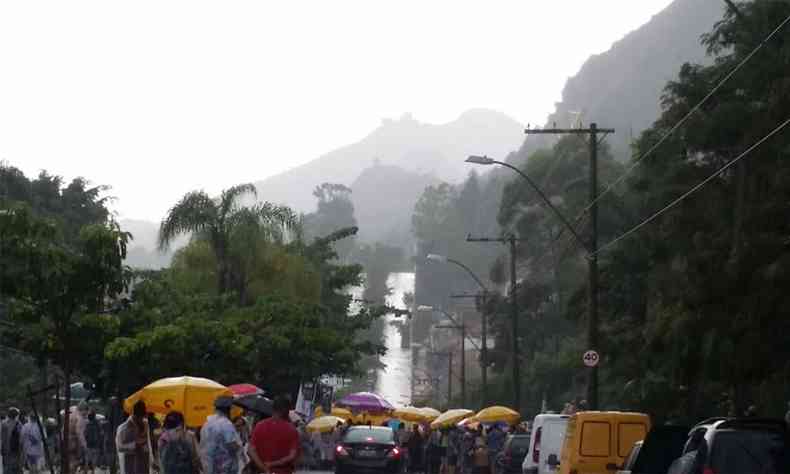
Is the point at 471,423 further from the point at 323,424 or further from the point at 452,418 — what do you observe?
the point at 452,418

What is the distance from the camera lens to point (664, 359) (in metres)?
41.1

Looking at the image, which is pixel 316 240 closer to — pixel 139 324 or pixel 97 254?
pixel 139 324

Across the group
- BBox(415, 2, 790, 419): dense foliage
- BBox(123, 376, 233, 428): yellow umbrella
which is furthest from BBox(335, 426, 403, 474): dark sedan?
BBox(123, 376, 233, 428): yellow umbrella

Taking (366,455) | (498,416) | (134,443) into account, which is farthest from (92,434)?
(498,416)

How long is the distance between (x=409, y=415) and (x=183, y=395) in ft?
140

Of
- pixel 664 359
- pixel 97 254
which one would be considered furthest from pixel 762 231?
pixel 97 254

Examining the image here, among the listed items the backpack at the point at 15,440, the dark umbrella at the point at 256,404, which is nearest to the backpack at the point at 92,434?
the backpack at the point at 15,440

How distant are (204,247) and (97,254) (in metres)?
28.7

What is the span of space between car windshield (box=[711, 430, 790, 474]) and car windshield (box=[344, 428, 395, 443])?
2653 cm

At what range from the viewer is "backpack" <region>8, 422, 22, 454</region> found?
2962 centimetres

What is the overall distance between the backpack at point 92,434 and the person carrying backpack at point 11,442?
6347 mm

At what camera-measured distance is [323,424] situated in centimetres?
5991

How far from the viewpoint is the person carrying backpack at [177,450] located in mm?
20781

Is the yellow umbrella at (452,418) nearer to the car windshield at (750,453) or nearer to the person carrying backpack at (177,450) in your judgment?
the person carrying backpack at (177,450)
